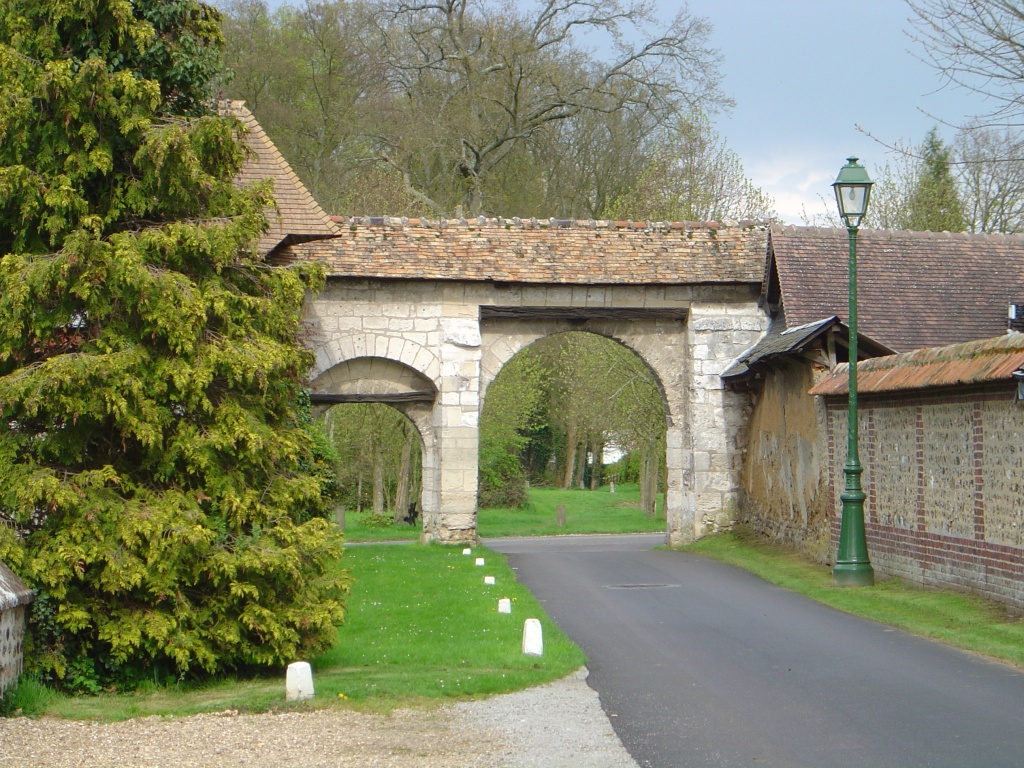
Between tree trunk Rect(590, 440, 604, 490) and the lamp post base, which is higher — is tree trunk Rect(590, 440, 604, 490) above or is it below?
above

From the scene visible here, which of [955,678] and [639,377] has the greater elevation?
[639,377]

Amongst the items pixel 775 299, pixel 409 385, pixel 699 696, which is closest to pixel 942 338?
pixel 775 299

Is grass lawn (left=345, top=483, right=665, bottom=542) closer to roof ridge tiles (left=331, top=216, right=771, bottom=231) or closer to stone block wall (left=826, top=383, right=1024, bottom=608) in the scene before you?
roof ridge tiles (left=331, top=216, right=771, bottom=231)

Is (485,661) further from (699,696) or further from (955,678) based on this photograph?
(955,678)

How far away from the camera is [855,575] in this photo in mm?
13133

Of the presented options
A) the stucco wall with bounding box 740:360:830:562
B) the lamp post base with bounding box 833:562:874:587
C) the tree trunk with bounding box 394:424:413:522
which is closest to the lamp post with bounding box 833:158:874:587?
the lamp post base with bounding box 833:562:874:587

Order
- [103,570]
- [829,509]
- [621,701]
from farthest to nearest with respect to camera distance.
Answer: [829,509] < [103,570] < [621,701]

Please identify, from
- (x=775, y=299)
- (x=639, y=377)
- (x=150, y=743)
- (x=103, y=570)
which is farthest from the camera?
(x=639, y=377)

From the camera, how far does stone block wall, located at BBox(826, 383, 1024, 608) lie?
1076 cm

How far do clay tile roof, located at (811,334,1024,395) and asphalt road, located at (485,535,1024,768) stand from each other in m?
2.51

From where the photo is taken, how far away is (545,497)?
44719mm

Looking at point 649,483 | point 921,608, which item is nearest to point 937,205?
point 649,483

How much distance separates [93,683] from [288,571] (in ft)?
4.93

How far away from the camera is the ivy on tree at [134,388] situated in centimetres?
801
